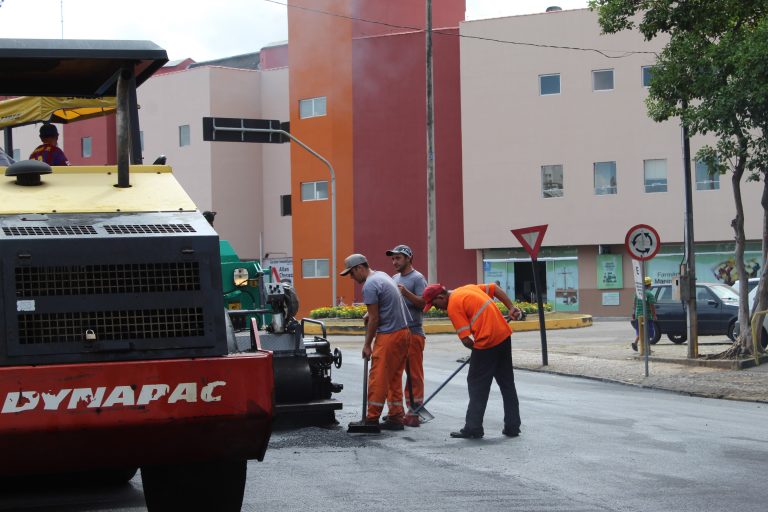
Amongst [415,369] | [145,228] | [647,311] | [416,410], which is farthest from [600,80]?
[145,228]

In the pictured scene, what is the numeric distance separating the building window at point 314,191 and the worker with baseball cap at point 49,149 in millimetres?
49453

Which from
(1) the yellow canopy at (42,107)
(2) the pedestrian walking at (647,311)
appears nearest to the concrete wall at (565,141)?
(2) the pedestrian walking at (647,311)

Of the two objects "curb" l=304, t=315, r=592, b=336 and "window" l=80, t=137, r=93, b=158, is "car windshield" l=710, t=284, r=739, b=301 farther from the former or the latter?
"window" l=80, t=137, r=93, b=158

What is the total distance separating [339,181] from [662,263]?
45.5ft

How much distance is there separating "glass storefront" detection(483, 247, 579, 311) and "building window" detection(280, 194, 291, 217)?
16525mm

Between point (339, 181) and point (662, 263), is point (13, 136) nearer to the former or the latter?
point (662, 263)

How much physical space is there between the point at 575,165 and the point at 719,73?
94.2ft

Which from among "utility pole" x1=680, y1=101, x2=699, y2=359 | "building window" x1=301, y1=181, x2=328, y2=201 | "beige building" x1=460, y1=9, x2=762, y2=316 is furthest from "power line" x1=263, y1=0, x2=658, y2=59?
"utility pole" x1=680, y1=101, x2=699, y2=359

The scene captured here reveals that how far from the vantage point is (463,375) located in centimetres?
2108

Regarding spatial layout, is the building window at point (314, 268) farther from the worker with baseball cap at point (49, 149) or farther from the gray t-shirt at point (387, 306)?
the worker with baseball cap at point (49, 149)

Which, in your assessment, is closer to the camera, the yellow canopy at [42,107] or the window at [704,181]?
the yellow canopy at [42,107]

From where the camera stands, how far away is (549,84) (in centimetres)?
5056

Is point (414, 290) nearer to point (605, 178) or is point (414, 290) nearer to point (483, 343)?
point (483, 343)

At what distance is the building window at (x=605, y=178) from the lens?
4962cm
